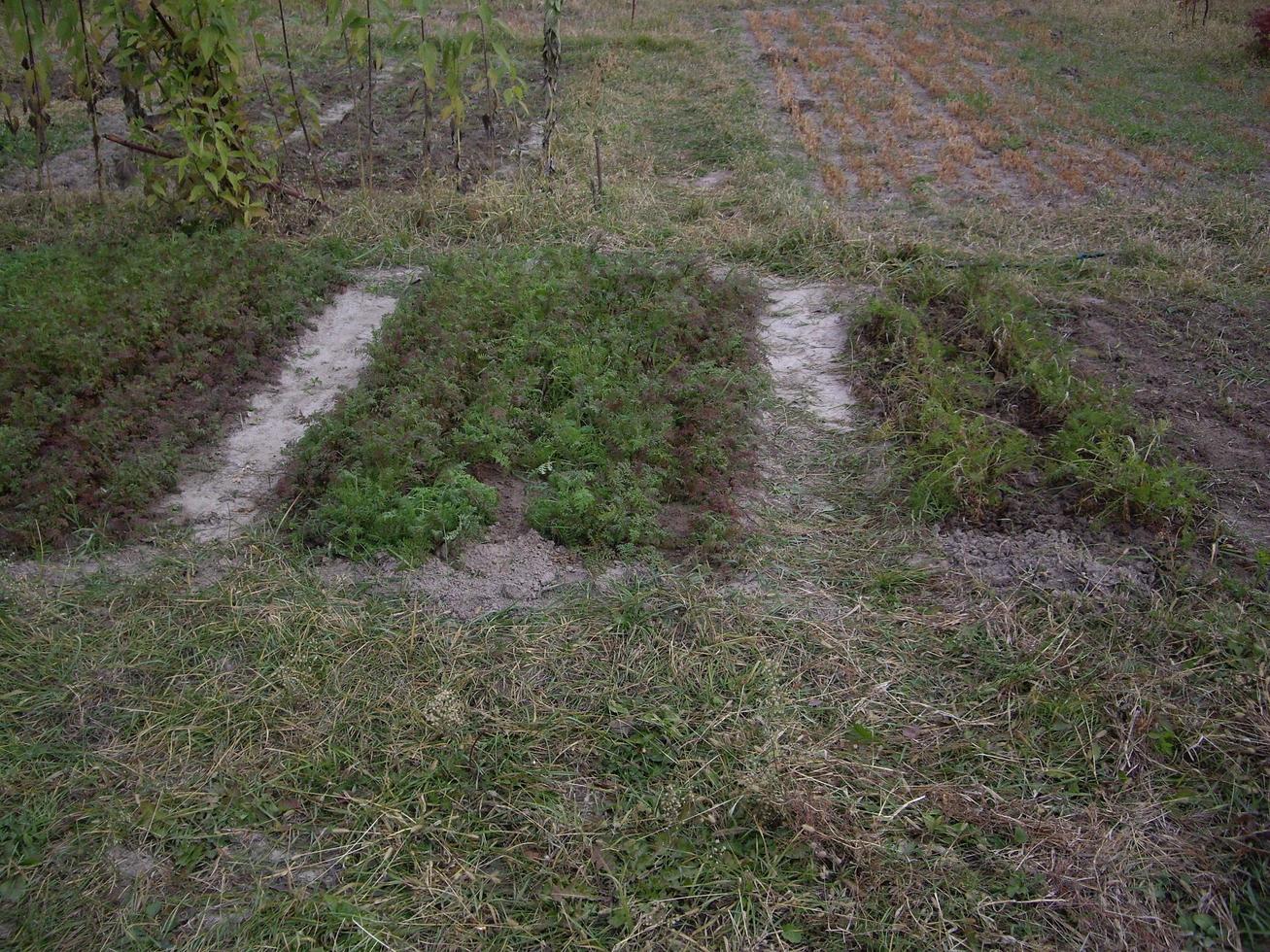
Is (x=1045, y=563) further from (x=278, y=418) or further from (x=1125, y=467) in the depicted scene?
(x=278, y=418)

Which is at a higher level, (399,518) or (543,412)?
(543,412)

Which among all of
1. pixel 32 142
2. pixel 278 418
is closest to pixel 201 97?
pixel 278 418

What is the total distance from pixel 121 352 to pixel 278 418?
814 millimetres

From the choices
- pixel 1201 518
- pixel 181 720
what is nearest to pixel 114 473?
pixel 181 720

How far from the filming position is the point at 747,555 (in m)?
3.52

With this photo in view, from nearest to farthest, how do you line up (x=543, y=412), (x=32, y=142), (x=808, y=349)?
(x=543, y=412), (x=808, y=349), (x=32, y=142)

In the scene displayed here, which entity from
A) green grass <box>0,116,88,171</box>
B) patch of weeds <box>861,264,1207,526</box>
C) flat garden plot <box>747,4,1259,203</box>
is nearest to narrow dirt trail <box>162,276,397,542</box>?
patch of weeds <box>861,264,1207,526</box>

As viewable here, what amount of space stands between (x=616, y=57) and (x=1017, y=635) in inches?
383

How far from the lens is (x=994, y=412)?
4.32 metres

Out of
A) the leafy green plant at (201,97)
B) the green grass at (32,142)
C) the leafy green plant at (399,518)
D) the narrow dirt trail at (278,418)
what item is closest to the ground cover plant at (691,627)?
the leafy green plant at (399,518)

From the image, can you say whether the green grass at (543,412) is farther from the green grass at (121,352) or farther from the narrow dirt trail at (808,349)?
the green grass at (121,352)

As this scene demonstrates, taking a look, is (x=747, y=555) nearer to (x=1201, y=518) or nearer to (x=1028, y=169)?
(x=1201, y=518)

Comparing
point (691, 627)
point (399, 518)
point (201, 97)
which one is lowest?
point (691, 627)

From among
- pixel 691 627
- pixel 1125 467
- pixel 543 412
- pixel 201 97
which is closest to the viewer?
pixel 691 627
